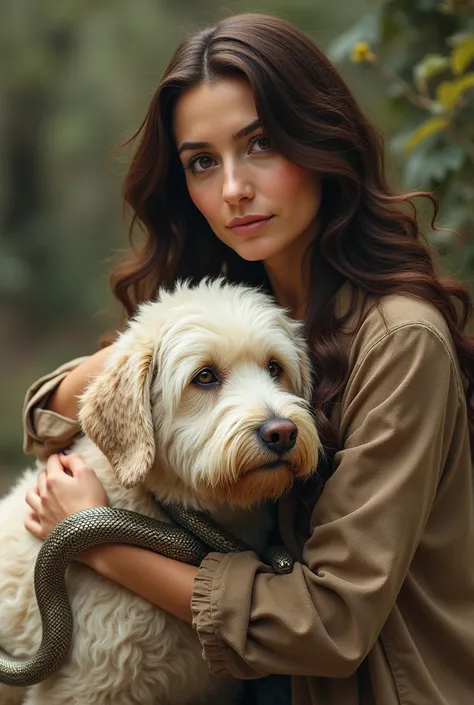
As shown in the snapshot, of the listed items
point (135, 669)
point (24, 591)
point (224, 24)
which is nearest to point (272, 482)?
point (135, 669)

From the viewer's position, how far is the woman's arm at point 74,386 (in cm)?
292

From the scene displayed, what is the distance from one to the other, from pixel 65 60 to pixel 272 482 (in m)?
10.2

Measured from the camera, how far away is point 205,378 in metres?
2.43

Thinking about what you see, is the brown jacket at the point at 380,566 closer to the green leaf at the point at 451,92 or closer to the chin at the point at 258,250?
the chin at the point at 258,250

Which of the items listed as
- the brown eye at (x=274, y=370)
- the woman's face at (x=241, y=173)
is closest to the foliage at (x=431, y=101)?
the woman's face at (x=241, y=173)

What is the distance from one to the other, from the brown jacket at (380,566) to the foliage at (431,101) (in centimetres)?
120

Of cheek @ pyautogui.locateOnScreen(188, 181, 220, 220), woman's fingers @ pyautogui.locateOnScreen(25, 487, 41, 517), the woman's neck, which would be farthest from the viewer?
the woman's neck

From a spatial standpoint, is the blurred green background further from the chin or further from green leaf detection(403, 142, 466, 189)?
the chin

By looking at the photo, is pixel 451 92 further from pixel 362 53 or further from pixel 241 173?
pixel 241 173

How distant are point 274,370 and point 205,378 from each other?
0.67 ft

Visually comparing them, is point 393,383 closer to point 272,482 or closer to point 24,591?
point 272,482

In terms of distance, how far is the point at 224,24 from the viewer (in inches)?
105

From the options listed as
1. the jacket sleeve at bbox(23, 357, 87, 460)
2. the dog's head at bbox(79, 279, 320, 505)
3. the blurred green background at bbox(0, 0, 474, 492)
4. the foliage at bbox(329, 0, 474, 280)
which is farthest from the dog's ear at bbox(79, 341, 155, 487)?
the blurred green background at bbox(0, 0, 474, 492)

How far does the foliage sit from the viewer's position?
3.43 meters
